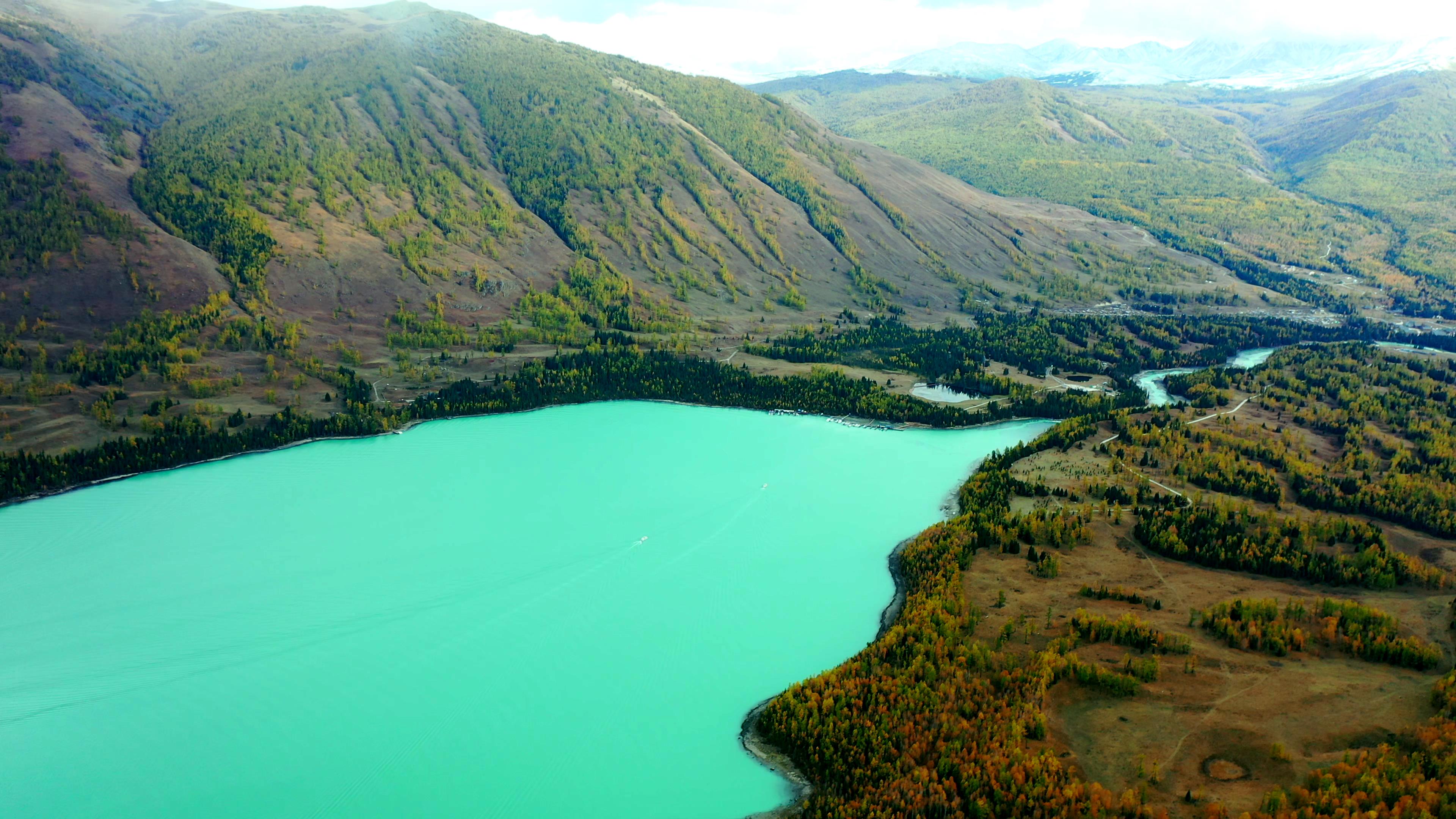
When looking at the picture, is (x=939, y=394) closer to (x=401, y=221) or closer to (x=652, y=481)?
(x=652, y=481)

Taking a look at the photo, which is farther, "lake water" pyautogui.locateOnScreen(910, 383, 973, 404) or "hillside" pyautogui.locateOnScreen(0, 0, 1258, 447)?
"lake water" pyautogui.locateOnScreen(910, 383, 973, 404)

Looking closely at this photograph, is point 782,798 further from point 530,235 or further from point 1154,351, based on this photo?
point 530,235

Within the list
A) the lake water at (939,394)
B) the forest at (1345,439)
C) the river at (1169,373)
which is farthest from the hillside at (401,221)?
the forest at (1345,439)

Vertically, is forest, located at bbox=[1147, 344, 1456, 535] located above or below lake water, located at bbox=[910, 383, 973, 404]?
above

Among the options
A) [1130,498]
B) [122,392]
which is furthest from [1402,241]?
[122,392]

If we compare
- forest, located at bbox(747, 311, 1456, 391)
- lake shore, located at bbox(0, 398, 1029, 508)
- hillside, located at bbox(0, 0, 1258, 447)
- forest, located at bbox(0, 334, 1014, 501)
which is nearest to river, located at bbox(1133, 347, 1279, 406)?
forest, located at bbox(747, 311, 1456, 391)

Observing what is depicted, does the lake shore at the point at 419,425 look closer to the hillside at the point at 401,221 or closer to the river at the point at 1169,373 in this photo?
the hillside at the point at 401,221

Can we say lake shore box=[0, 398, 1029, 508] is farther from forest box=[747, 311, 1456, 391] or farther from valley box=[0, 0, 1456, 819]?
forest box=[747, 311, 1456, 391]

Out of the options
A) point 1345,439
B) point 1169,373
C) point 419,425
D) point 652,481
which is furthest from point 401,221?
point 1345,439

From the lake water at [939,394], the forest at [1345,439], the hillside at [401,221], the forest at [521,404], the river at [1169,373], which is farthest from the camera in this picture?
the river at [1169,373]
